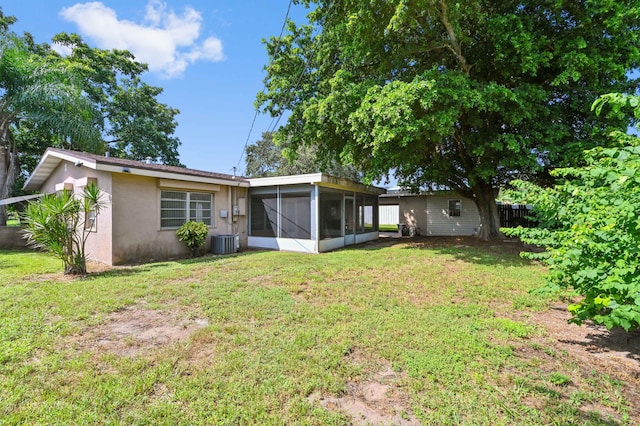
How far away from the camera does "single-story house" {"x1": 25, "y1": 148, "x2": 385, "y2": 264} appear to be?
802cm

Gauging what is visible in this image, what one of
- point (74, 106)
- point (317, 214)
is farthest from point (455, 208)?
point (74, 106)

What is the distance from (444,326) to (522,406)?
1.49 metres

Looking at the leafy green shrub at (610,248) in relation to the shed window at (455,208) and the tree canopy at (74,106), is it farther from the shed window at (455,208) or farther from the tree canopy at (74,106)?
the tree canopy at (74,106)

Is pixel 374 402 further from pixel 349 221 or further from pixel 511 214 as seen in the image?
pixel 511 214

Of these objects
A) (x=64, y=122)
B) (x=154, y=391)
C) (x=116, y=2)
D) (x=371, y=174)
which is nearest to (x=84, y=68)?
(x=64, y=122)

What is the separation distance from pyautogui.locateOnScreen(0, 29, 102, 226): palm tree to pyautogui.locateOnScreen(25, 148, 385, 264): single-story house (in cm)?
211

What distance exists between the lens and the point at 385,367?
289 cm

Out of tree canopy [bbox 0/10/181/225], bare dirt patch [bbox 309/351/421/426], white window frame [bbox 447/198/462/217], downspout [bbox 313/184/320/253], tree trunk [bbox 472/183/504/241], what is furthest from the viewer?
white window frame [bbox 447/198/462/217]

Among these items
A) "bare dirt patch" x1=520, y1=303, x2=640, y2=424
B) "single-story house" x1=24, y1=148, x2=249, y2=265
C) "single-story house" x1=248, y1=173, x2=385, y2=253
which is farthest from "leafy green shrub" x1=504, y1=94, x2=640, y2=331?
"single-story house" x1=24, y1=148, x2=249, y2=265

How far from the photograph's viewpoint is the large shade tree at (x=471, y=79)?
25.8 ft

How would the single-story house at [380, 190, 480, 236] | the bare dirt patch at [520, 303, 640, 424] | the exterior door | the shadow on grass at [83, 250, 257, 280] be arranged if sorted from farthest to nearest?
the single-story house at [380, 190, 480, 236] → the exterior door → the shadow on grass at [83, 250, 257, 280] → the bare dirt patch at [520, 303, 640, 424]

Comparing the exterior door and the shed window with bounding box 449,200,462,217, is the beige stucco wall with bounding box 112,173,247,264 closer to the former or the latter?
the exterior door

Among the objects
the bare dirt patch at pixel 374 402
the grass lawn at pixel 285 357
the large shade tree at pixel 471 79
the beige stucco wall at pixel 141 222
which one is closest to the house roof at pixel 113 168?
the beige stucco wall at pixel 141 222

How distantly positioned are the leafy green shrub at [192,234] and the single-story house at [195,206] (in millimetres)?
321
